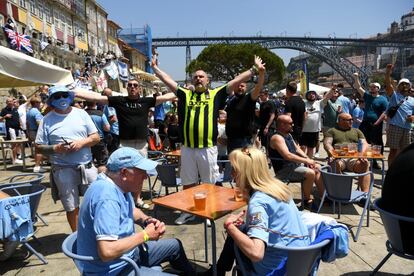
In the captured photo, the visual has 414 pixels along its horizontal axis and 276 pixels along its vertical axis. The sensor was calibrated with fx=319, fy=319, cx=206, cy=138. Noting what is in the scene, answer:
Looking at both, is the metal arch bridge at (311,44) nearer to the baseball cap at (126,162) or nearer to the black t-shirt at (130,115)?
the black t-shirt at (130,115)

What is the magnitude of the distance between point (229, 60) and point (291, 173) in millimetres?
41914

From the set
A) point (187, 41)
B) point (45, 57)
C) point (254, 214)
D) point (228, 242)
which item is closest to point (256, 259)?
point (254, 214)

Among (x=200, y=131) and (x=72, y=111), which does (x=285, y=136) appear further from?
(x=72, y=111)

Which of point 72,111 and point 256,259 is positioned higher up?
point 72,111

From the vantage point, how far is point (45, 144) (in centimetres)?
335

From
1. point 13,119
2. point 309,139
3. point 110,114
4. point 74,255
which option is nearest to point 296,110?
point 309,139

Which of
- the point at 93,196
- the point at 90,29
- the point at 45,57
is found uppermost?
the point at 90,29

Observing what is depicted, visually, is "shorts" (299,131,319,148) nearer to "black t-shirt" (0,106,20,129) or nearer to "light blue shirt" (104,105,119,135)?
"light blue shirt" (104,105,119,135)

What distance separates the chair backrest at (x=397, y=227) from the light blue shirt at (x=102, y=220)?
5.76 feet

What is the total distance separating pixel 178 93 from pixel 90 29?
45407mm

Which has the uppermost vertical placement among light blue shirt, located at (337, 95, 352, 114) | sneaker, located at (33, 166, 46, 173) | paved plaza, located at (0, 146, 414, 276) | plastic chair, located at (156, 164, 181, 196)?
light blue shirt, located at (337, 95, 352, 114)

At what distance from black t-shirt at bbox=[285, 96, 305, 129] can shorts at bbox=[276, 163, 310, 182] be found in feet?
7.83

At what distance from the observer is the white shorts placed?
405 centimetres


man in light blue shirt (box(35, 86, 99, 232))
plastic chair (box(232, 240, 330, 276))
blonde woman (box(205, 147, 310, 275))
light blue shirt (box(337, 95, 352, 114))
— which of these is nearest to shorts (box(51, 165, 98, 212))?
man in light blue shirt (box(35, 86, 99, 232))
